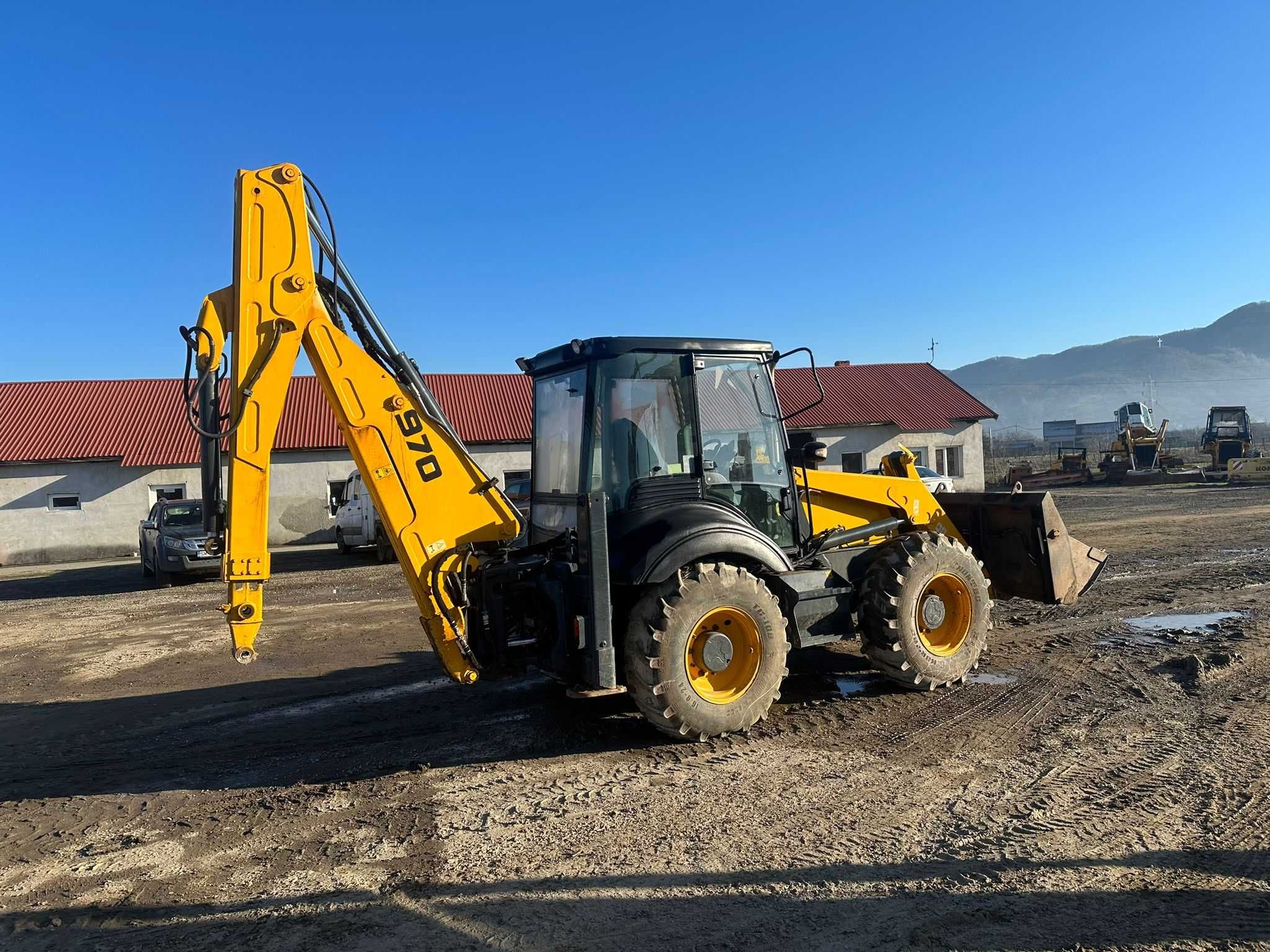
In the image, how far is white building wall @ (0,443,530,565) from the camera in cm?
2377

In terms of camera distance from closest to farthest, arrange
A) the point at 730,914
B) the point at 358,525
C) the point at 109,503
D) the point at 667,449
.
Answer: the point at 730,914
the point at 667,449
the point at 358,525
the point at 109,503

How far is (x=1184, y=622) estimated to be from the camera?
9.16m

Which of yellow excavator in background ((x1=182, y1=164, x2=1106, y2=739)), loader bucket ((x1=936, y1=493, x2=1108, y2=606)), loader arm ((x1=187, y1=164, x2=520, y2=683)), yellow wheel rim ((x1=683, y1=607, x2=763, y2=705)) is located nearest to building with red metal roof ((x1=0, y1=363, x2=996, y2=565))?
loader bucket ((x1=936, y1=493, x2=1108, y2=606))

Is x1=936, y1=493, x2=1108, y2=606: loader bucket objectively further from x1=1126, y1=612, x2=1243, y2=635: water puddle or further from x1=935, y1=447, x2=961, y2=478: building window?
x1=935, y1=447, x2=961, y2=478: building window

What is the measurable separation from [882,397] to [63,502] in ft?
83.4

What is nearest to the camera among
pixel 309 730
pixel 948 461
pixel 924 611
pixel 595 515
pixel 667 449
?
pixel 595 515

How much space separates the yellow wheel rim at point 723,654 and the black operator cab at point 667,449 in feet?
1.47

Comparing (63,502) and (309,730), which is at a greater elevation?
(63,502)

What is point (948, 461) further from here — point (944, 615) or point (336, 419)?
point (336, 419)

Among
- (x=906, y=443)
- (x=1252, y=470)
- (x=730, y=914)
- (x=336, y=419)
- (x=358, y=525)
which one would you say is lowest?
(x=730, y=914)

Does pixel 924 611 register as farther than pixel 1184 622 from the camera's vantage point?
No

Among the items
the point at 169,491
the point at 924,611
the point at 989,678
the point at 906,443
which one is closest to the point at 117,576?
the point at 169,491

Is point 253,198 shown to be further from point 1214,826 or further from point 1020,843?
point 1214,826

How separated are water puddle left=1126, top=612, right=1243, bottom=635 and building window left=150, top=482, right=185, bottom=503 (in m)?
23.0
